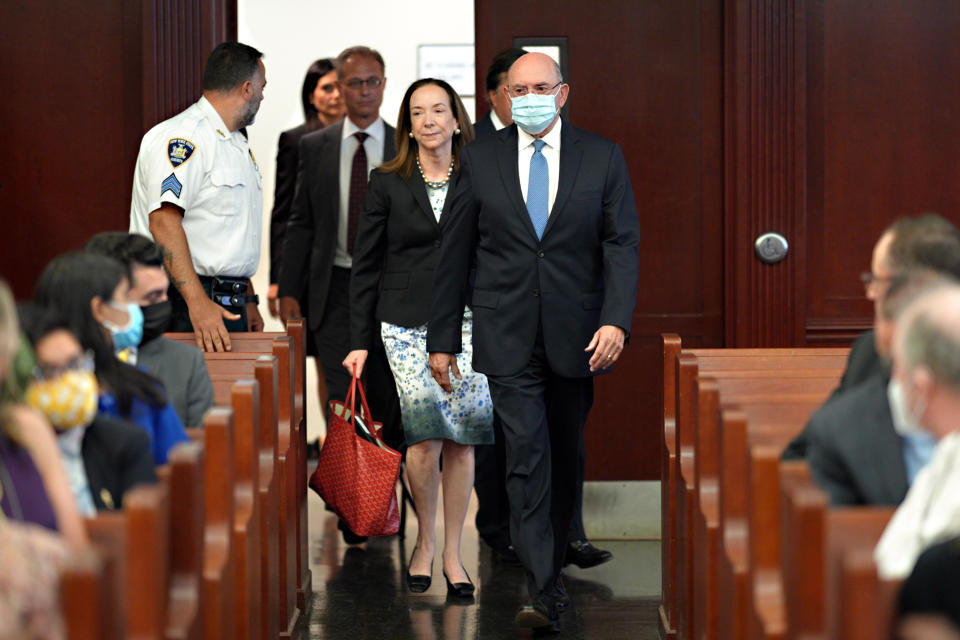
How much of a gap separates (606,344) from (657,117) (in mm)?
1753

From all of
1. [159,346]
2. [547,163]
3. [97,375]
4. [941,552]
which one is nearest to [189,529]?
[97,375]

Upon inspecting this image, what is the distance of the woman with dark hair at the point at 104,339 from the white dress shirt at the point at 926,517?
1.57m

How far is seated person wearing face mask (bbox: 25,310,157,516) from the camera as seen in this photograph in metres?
2.51

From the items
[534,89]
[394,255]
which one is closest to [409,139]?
[394,255]

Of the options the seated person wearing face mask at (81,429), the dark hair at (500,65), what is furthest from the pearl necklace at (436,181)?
the seated person wearing face mask at (81,429)

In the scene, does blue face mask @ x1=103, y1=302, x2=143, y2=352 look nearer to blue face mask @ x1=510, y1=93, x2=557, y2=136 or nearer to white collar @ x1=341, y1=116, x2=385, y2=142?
blue face mask @ x1=510, y1=93, x2=557, y2=136

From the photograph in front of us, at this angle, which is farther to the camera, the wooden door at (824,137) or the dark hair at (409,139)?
the wooden door at (824,137)

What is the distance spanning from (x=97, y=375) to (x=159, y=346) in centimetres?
52

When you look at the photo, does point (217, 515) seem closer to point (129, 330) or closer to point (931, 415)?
point (129, 330)

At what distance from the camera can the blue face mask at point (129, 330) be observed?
3113 mm

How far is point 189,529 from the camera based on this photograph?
97.3 inches

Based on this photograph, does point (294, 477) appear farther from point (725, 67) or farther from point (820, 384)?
point (725, 67)

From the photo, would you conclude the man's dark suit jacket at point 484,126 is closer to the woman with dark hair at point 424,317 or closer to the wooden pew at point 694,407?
the woman with dark hair at point 424,317

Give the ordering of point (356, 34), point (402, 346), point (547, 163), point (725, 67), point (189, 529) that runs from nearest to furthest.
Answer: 1. point (189, 529)
2. point (547, 163)
3. point (402, 346)
4. point (725, 67)
5. point (356, 34)
